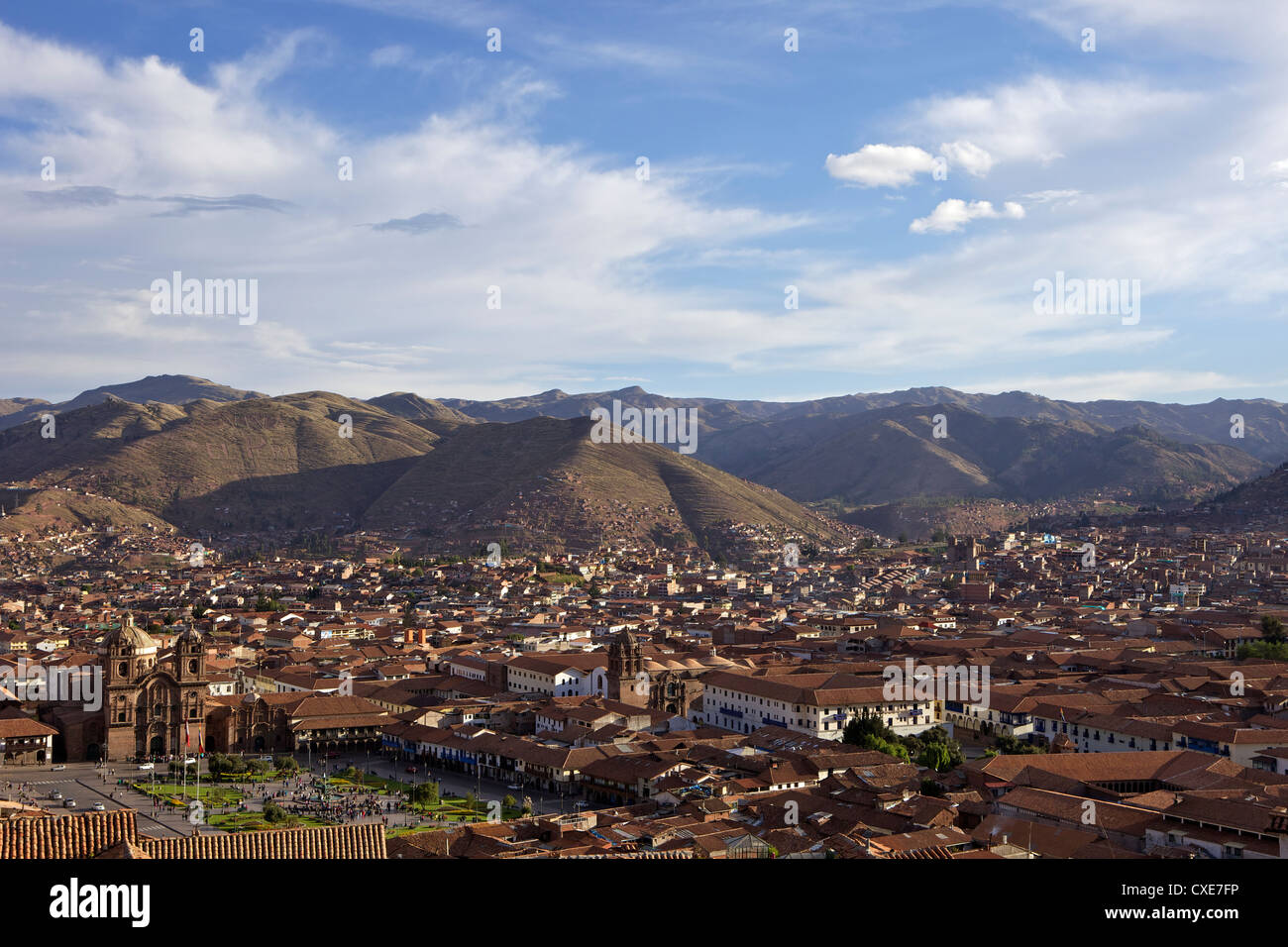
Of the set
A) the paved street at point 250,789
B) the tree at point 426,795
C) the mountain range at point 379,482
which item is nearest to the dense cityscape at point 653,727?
the tree at point 426,795

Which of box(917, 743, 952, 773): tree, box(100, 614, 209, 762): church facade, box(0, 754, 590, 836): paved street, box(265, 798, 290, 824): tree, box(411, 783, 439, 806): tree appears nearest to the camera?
box(265, 798, 290, 824): tree

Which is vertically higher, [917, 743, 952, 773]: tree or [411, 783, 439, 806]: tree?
[917, 743, 952, 773]: tree

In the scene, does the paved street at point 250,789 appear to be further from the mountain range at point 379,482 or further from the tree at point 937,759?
the mountain range at point 379,482

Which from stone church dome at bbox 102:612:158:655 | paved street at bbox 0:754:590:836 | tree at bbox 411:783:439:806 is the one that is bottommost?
paved street at bbox 0:754:590:836

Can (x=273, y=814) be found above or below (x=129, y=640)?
below

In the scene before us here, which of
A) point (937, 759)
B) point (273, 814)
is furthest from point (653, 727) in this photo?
point (273, 814)

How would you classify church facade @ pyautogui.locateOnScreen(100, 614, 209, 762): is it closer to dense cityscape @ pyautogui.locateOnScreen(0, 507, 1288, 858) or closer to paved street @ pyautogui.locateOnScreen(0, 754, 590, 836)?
dense cityscape @ pyautogui.locateOnScreen(0, 507, 1288, 858)

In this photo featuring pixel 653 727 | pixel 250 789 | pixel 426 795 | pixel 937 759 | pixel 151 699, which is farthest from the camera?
pixel 653 727

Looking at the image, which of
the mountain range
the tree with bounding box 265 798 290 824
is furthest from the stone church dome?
the mountain range

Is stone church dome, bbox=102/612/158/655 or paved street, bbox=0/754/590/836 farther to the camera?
stone church dome, bbox=102/612/158/655

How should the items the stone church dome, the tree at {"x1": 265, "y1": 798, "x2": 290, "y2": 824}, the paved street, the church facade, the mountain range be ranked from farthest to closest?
the mountain range, the stone church dome, the church facade, the paved street, the tree at {"x1": 265, "y1": 798, "x2": 290, "y2": 824}

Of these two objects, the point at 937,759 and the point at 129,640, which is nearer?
the point at 937,759

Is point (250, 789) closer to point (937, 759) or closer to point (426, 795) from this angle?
point (426, 795)
